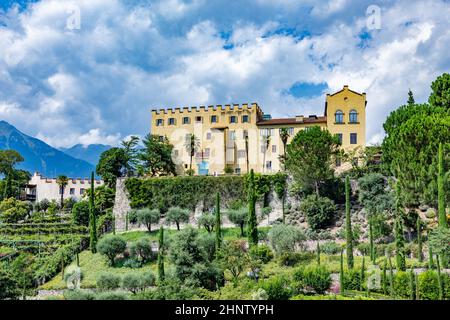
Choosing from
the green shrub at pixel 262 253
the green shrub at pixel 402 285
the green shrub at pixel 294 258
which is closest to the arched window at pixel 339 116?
the green shrub at pixel 262 253

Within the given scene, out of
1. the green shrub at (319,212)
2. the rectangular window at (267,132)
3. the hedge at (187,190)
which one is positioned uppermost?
the rectangular window at (267,132)

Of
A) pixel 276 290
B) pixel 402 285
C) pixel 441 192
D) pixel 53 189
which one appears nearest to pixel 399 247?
pixel 441 192

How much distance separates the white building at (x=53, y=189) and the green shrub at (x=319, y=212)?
34918 mm

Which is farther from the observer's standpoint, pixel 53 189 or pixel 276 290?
pixel 53 189

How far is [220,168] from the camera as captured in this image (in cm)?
5656

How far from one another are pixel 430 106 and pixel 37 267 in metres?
30.6

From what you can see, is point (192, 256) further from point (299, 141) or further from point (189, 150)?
point (189, 150)

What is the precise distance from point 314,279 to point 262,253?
7.69 meters

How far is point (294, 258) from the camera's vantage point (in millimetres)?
33656

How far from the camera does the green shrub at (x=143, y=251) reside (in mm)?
37531

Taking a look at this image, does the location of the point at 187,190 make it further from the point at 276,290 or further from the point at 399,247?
the point at 276,290

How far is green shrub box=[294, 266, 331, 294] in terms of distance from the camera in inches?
1048

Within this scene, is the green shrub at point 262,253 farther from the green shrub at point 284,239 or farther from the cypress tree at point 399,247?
the cypress tree at point 399,247

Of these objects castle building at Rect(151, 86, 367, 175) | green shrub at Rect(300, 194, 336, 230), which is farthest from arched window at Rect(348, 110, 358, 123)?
green shrub at Rect(300, 194, 336, 230)
